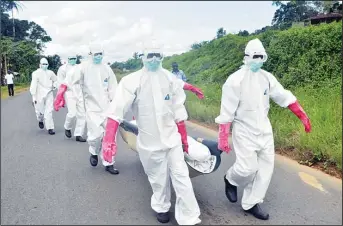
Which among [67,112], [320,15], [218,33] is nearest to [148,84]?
[67,112]

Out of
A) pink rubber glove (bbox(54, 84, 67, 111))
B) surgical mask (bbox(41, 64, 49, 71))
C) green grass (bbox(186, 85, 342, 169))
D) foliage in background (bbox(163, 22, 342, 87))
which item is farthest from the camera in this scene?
foliage in background (bbox(163, 22, 342, 87))

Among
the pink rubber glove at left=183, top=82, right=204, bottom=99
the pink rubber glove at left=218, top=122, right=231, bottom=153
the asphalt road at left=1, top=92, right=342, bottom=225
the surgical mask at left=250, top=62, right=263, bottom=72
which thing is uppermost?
the surgical mask at left=250, top=62, right=263, bottom=72

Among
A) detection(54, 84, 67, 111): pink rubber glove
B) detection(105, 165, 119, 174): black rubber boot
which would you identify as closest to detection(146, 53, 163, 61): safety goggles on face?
detection(105, 165, 119, 174): black rubber boot

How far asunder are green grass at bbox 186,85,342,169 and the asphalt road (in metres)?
0.38

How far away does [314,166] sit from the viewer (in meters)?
6.20

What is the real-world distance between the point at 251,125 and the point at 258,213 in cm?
96

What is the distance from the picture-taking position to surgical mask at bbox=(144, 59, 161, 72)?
4535 millimetres

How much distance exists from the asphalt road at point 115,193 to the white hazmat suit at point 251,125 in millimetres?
388

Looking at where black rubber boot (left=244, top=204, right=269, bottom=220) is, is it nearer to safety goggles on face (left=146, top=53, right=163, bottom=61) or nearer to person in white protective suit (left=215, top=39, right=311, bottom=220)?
person in white protective suit (left=215, top=39, right=311, bottom=220)

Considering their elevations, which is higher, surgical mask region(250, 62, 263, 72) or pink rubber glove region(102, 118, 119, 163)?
surgical mask region(250, 62, 263, 72)

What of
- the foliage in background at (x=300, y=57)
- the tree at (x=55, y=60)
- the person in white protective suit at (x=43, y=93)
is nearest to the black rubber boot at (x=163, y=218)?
the tree at (x=55, y=60)

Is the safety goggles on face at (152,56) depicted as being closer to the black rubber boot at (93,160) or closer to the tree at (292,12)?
the black rubber boot at (93,160)

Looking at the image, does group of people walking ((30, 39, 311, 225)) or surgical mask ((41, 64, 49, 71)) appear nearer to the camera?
group of people walking ((30, 39, 311, 225))

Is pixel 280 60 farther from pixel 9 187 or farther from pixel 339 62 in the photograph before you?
pixel 9 187
